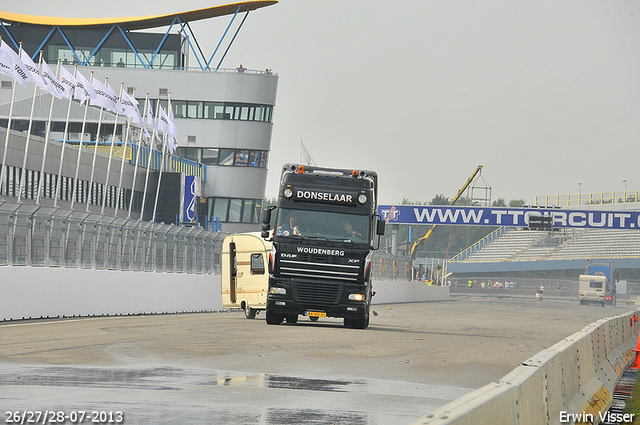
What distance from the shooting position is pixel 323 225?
20.3 m

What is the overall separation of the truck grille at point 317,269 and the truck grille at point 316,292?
0.58 ft

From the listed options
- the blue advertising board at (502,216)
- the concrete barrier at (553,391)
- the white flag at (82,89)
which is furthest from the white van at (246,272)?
the blue advertising board at (502,216)

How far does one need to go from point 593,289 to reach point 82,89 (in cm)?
5067

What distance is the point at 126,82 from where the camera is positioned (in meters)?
73.3

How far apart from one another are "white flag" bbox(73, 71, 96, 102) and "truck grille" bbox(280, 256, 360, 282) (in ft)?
76.1

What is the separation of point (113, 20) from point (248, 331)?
58.2 metres

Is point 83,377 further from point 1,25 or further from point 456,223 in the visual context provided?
point 1,25

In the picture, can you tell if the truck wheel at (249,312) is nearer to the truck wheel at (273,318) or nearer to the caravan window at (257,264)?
the caravan window at (257,264)

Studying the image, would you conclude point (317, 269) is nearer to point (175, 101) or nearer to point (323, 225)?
point (323, 225)

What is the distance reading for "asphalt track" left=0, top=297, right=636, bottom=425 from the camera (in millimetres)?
8242

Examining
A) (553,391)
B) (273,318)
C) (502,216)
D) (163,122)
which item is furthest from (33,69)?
(502,216)

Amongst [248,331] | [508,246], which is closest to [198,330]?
[248,331]

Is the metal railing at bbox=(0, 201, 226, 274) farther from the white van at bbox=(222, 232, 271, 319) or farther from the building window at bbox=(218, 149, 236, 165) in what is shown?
the building window at bbox=(218, 149, 236, 165)

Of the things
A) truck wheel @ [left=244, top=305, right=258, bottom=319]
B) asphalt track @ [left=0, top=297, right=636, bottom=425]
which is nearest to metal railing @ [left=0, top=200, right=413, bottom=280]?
asphalt track @ [left=0, top=297, right=636, bottom=425]
